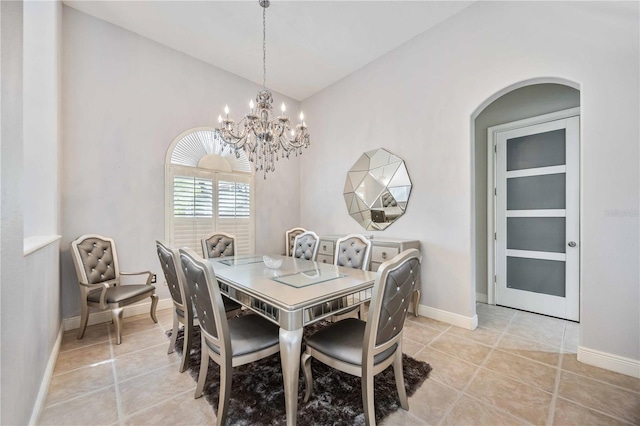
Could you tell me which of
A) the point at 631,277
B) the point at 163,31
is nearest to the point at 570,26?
the point at 631,277

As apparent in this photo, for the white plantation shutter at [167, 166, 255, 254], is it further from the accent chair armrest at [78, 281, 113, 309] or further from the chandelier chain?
the chandelier chain

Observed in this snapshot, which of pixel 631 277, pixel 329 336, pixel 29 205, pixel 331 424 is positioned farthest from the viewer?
pixel 29 205

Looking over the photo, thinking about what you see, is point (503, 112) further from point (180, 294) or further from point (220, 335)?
point (180, 294)

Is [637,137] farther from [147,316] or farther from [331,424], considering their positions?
[147,316]

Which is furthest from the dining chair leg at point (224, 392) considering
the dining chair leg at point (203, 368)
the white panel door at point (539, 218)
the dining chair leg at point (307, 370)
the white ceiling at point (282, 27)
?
the white panel door at point (539, 218)

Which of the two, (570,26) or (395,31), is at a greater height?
(395,31)

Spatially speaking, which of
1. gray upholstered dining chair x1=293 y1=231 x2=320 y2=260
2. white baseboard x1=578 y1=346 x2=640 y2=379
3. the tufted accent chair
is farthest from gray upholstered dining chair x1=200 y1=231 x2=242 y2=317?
white baseboard x1=578 y1=346 x2=640 y2=379

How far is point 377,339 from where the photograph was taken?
1459 mm

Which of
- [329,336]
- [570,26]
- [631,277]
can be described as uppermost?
[570,26]

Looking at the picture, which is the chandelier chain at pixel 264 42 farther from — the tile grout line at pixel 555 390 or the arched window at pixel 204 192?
the tile grout line at pixel 555 390

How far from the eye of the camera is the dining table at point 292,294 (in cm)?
147

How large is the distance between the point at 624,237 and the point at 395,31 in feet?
10.4

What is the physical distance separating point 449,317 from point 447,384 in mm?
1288

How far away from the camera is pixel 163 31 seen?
333 centimetres
